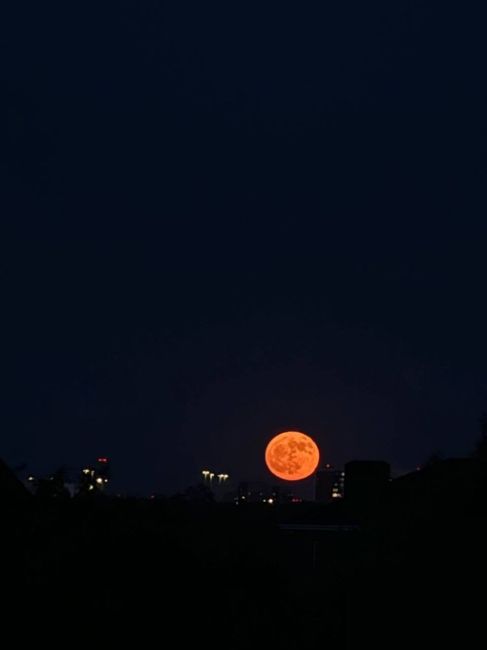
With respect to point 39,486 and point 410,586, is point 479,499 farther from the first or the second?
point 39,486

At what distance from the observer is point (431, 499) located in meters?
22.4

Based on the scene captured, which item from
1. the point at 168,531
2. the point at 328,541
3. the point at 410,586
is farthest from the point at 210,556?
the point at 328,541

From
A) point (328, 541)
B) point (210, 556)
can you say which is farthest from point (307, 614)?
point (328, 541)

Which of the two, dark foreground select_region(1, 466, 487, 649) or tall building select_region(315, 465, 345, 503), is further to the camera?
tall building select_region(315, 465, 345, 503)

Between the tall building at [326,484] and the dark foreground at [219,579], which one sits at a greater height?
the tall building at [326,484]

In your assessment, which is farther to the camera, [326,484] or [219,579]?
[326,484]

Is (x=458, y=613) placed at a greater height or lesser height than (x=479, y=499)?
lesser

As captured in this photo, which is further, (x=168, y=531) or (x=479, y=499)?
(x=168, y=531)

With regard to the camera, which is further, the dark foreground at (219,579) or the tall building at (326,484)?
the tall building at (326,484)

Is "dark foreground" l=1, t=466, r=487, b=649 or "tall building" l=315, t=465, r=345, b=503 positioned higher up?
"tall building" l=315, t=465, r=345, b=503

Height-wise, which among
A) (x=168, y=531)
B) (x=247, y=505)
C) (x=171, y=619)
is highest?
(x=247, y=505)

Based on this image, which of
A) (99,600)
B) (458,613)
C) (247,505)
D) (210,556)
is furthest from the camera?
(247,505)

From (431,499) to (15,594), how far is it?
809 cm

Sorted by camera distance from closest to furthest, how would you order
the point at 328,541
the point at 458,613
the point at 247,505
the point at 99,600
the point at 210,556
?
the point at 458,613 < the point at 99,600 < the point at 210,556 < the point at 328,541 < the point at 247,505
